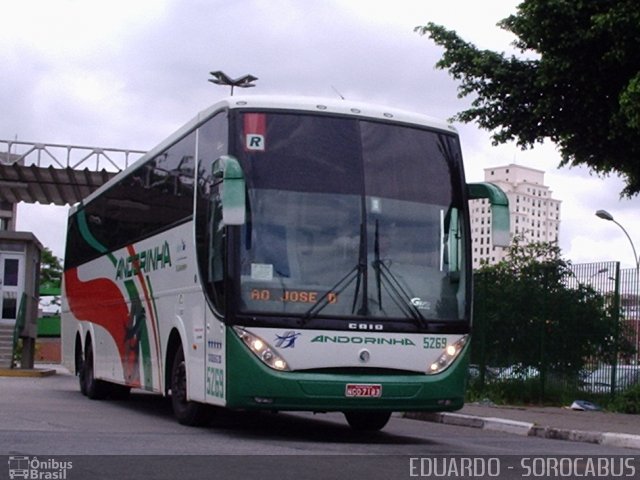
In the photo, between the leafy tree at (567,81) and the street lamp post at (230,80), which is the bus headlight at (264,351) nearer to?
the leafy tree at (567,81)

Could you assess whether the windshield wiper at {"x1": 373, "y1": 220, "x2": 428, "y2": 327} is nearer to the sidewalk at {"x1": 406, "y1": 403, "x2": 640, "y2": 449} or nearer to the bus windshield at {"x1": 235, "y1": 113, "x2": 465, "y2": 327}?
the bus windshield at {"x1": 235, "y1": 113, "x2": 465, "y2": 327}

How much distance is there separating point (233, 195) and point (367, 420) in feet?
13.7

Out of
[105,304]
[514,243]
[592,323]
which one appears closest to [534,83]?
[592,323]

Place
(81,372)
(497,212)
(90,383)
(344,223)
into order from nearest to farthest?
(344,223) → (497,212) → (90,383) → (81,372)

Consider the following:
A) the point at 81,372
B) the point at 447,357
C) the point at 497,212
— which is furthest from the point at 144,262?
the point at 81,372

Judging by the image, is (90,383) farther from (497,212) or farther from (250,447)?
(497,212)

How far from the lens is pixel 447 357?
496 inches

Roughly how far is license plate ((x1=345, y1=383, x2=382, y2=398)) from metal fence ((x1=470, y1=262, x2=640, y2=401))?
7608mm

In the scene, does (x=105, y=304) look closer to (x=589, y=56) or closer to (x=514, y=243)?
(x=589, y=56)

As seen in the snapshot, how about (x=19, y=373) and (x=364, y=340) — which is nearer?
(x=364, y=340)

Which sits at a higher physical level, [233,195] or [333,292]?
[233,195]

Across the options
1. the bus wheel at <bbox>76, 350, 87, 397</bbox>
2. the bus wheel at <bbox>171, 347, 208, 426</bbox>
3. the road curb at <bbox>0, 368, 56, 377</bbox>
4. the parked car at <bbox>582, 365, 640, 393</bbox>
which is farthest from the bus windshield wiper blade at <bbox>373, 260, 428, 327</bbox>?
the road curb at <bbox>0, 368, 56, 377</bbox>

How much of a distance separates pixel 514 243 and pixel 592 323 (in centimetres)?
1852

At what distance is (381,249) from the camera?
12.3 m
